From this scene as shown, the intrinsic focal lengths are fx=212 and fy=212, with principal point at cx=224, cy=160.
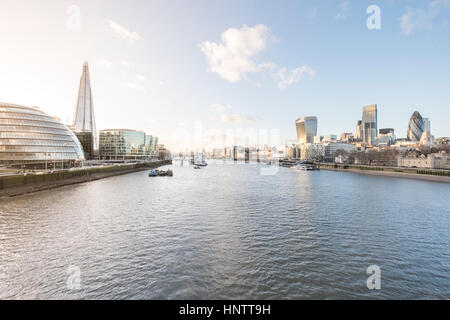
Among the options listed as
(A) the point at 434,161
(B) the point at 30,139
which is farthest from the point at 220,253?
(A) the point at 434,161

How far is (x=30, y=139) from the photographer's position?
2813 inches

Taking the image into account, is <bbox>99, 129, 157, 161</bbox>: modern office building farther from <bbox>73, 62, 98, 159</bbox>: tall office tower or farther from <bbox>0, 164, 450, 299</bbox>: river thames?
<bbox>0, 164, 450, 299</bbox>: river thames

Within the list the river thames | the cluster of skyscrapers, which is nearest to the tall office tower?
the cluster of skyscrapers

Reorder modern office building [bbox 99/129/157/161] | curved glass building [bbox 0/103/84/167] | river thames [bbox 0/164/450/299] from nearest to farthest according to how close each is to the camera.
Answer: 1. river thames [bbox 0/164/450/299]
2. curved glass building [bbox 0/103/84/167]
3. modern office building [bbox 99/129/157/161]

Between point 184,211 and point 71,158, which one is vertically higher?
point 71,158

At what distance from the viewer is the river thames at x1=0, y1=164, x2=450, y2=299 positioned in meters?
11.6

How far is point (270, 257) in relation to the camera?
15336 millimetres

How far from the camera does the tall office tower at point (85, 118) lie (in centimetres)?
15425

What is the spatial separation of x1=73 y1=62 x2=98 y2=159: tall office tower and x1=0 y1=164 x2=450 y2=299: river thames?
14619 cm

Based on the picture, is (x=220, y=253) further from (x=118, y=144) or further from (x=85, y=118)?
(x=85, y=118)

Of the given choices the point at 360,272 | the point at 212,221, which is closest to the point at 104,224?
the point at 212,221

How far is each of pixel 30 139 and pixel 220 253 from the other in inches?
3410
